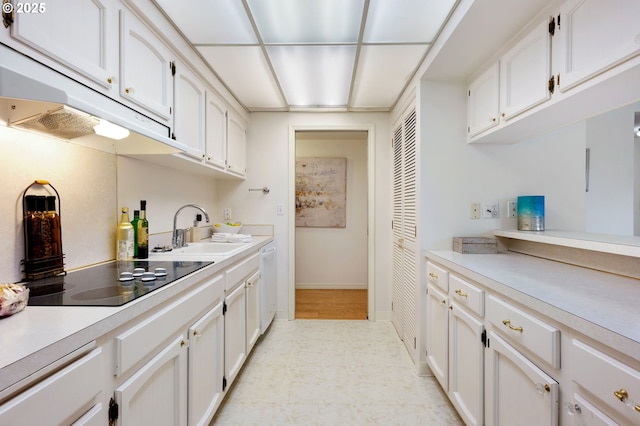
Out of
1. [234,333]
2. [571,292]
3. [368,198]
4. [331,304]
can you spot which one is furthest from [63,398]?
[331,304]

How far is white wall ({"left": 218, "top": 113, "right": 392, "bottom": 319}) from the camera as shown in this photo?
2.93m

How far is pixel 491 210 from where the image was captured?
197 cm

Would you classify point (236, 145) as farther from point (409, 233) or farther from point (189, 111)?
point (409, 233)

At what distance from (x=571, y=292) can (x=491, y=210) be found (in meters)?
1.09

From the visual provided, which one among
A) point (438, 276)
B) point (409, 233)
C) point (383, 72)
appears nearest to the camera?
point (438, 276)

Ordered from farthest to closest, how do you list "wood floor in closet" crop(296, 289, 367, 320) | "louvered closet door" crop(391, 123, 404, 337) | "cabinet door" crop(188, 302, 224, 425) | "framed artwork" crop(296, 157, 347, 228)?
"framed artwork" crop(296, 157, 347, 228), "wood floor in closet" crop(296, 289, 367, 320), "louvered closet door" crop(391, 123, 404, 337), "cabinet door" crop(188, 302, 224, 425)

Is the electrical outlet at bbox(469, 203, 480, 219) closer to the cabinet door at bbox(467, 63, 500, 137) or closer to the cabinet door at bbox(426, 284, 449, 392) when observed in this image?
the cabinet door at bbox(467, 63, 500, 137)

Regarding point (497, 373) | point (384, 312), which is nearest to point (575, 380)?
point (497, 373)

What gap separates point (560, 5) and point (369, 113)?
5.97ft

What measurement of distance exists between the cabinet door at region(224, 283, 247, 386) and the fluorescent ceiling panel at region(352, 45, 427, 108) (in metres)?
1.80

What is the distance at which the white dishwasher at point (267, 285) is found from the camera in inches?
94.3

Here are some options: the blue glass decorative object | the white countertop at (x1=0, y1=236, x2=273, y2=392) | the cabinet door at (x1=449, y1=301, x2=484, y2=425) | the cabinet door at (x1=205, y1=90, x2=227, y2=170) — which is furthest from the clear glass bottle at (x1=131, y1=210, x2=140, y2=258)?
the blue glass decorative object

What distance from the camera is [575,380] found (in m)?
0.78

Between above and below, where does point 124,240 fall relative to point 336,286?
above
